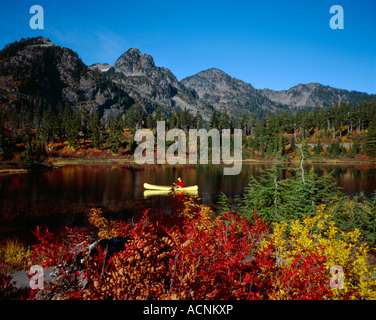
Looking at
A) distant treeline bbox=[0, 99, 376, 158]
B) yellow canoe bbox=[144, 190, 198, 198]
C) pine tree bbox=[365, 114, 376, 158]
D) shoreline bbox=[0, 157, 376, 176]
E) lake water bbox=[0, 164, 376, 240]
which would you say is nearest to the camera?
lake water bbox=[0, 164, 376, 240]

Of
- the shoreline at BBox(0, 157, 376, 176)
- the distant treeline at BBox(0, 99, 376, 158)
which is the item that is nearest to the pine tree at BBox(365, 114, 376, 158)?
the distant treeline at BBox(0, 99, 376, 158)

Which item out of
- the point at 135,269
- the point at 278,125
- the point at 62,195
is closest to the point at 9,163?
the point at 62,195

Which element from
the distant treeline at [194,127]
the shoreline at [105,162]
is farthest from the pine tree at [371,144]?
the shoreline at [105,162]

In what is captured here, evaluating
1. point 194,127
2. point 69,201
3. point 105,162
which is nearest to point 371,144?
point 194,127

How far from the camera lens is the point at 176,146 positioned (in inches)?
3543

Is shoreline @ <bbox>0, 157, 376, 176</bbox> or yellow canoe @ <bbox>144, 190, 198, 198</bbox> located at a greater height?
shoreline @ <bbox>0, 157, 376, 176</bbox>

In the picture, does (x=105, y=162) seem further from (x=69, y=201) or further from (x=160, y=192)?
(x=69, y=201)

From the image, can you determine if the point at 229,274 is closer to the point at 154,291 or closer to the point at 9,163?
the point at 154,291

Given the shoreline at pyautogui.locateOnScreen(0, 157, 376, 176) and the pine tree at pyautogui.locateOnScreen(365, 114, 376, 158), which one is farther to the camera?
the pine tree at pyautogui.locateOnScreen(365, 114, 376, 158)

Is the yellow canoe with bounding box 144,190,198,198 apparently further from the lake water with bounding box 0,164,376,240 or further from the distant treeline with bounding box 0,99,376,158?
the distant treeline with bounding box 0,99,376,158

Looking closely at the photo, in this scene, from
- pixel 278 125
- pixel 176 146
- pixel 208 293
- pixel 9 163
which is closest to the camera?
pixel 208 293

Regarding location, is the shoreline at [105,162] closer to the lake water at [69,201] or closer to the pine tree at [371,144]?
the pine tree at [371,144]
